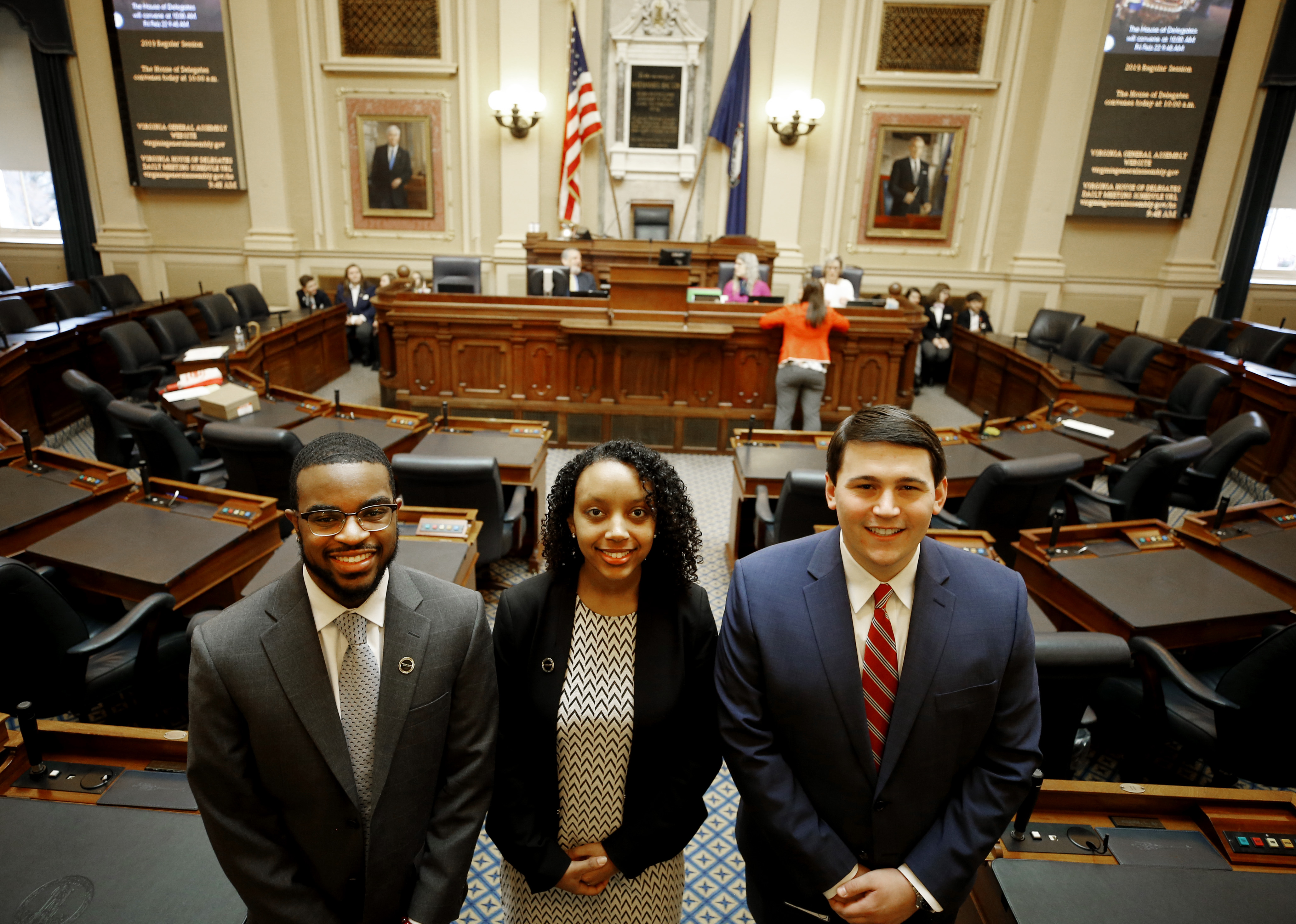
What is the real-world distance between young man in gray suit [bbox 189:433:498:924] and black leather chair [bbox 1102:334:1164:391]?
6862mm

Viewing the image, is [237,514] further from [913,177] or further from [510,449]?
[913,177]

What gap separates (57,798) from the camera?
1.60m

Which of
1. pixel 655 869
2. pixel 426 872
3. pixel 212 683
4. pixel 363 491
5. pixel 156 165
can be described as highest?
pixel 156 165

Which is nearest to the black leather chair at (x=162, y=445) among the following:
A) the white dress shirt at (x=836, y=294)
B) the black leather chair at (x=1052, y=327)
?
the white dress shirt at (x=836, y=294)

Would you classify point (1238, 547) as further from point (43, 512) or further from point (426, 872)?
point (43, 512)

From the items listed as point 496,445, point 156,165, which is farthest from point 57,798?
point 156,165

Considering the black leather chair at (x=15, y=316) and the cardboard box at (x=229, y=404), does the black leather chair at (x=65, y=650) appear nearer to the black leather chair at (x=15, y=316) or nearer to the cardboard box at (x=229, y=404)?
the cardboard box at (x=229, y=404)

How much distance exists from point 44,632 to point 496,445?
2.20 m

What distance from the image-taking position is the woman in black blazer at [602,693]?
1460mm

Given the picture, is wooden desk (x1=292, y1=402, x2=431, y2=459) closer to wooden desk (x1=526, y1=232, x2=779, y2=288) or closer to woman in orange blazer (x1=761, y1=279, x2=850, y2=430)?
woman in orange blazer (x1=761, y1=279, x2=850, y2=430)

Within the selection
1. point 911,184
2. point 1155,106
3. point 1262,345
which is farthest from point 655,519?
point 1155,106

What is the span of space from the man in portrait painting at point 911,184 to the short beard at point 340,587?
32.6 ft

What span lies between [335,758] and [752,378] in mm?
5463

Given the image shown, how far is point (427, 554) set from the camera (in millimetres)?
2740
